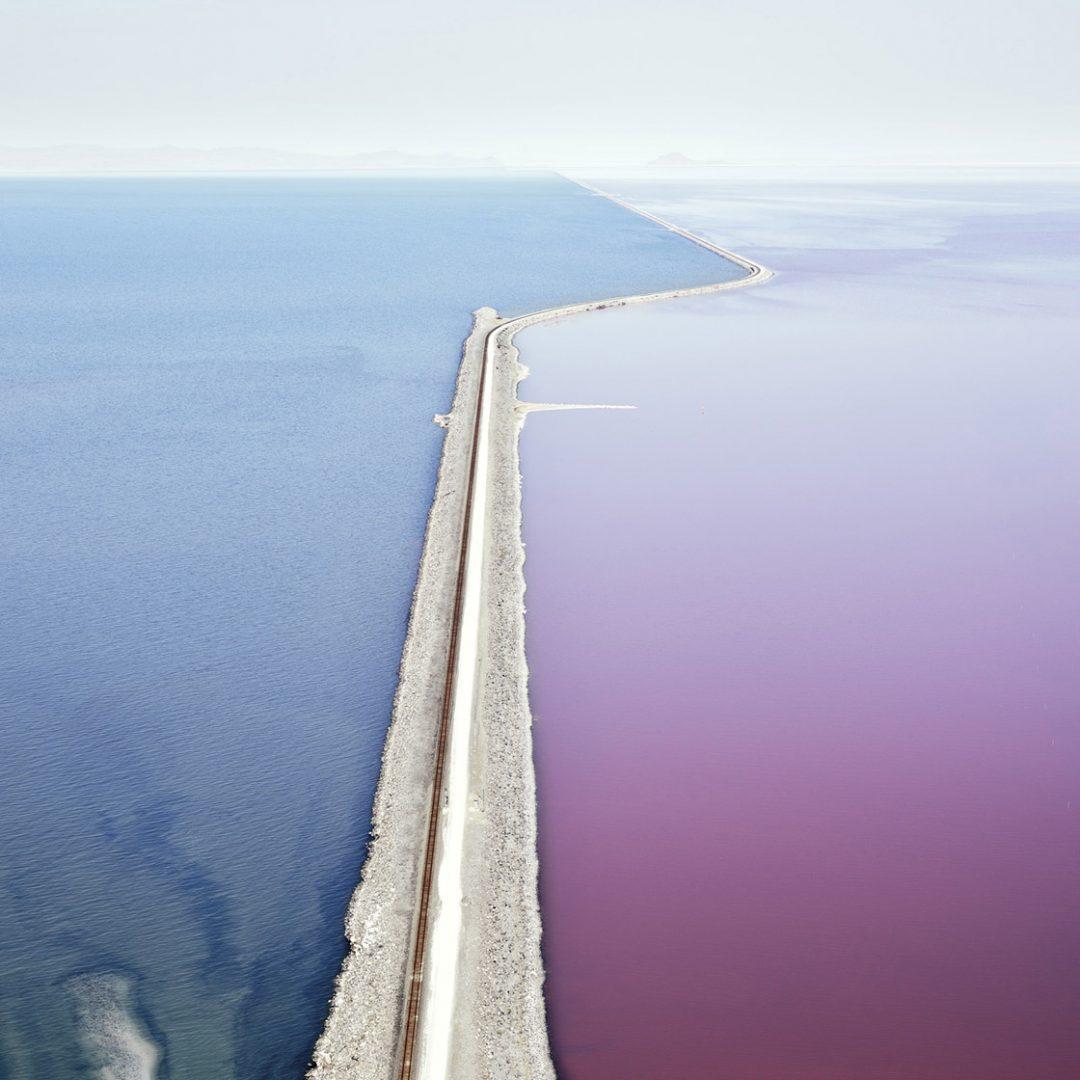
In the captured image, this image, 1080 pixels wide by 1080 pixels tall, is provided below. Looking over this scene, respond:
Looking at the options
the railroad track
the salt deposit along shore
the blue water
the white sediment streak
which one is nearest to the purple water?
the salt deposit along shore

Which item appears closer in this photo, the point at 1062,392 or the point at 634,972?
the point at 634,972

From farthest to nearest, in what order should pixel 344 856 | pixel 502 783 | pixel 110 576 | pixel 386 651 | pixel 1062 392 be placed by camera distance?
pixel 1062 392, pixel 110 576, pixel 386 651, pixel 502 783, pixel 344 856

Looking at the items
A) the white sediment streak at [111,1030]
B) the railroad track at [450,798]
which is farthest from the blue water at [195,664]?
the railroad track at [450,798]

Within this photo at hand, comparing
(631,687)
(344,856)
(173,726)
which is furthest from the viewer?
(631,687)

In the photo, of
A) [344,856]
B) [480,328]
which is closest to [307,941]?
[344,856]

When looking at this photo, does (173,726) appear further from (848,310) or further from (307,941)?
(848,310)

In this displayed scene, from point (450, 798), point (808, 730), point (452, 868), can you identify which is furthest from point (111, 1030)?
point (808, 730)
